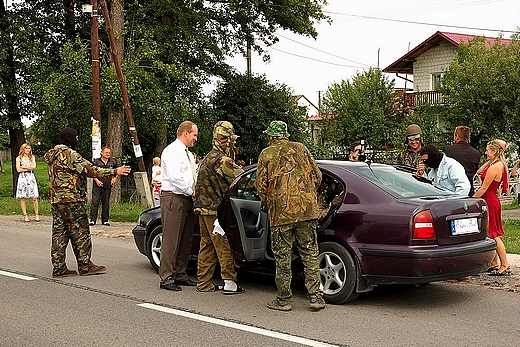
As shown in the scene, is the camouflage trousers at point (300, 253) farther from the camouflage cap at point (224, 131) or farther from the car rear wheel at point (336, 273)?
the camouflage cap at point (224, 131)

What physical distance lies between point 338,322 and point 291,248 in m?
0.88

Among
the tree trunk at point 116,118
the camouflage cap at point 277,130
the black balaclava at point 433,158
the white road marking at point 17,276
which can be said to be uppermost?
the tree trunk at point 116,118

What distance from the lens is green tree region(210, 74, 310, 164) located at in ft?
96.8

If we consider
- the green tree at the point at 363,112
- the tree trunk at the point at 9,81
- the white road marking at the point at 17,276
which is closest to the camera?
the white road marking at the point at 17,276

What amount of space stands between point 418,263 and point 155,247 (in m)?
3.74

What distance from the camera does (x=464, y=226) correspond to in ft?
23.1

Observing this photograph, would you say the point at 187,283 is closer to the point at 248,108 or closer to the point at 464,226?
the point at 464,226

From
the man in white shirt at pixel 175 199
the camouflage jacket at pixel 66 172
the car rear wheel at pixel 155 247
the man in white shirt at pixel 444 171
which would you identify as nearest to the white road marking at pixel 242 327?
the man in white shirt at pixel 175 199

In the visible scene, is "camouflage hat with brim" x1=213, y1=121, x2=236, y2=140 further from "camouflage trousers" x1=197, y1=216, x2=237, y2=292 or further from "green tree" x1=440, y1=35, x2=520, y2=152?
"green tree" x1=440, y1=35, x2=520, y2=152

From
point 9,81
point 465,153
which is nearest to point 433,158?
point 465,153

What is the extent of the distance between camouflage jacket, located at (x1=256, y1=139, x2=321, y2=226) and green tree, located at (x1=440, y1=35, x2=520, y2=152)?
25.3 metres

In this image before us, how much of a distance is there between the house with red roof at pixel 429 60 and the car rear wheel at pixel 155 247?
3622cm

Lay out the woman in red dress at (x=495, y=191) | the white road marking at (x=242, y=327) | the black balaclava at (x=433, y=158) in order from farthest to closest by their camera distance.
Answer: the woman in red dress at (x=495, y=191) → the black balaclava at (x=433, y=158) → the white road marking at (x=242, y=327)

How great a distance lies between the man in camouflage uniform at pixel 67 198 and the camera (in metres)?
8.73
